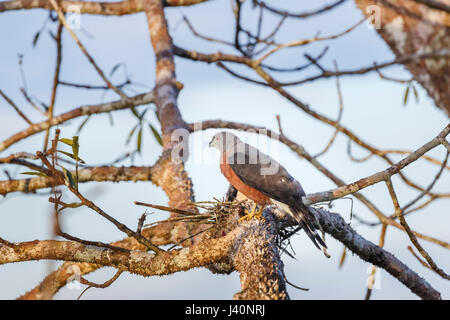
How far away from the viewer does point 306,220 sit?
10.1 feet

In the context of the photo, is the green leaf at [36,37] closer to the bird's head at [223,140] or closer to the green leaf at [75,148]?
the bird's head at [223,140]

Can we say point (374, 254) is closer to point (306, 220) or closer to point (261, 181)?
point (306, 220)

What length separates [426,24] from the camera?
88.4 inches

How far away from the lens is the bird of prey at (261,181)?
310 centimetres

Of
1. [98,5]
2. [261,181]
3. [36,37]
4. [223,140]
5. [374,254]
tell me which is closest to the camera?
[374,254]

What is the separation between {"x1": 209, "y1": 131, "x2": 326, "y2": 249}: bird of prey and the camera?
3.10m

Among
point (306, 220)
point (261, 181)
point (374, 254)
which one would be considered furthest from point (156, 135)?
point (374, 254)

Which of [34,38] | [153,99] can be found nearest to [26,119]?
[34,38]

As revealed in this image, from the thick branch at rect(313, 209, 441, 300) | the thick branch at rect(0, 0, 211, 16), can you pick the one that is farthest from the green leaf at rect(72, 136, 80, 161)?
the thick branch at rect(0, 0, 211, 16)

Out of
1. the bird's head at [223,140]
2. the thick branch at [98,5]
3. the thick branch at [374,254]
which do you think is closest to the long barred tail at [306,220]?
the thick branch at [374,254]

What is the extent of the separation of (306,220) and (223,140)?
4.60 feet

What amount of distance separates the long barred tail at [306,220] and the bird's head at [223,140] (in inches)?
46.1

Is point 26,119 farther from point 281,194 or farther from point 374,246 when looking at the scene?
point 374,246

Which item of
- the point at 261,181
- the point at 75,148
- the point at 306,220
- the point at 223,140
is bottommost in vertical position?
the point at 306,220
